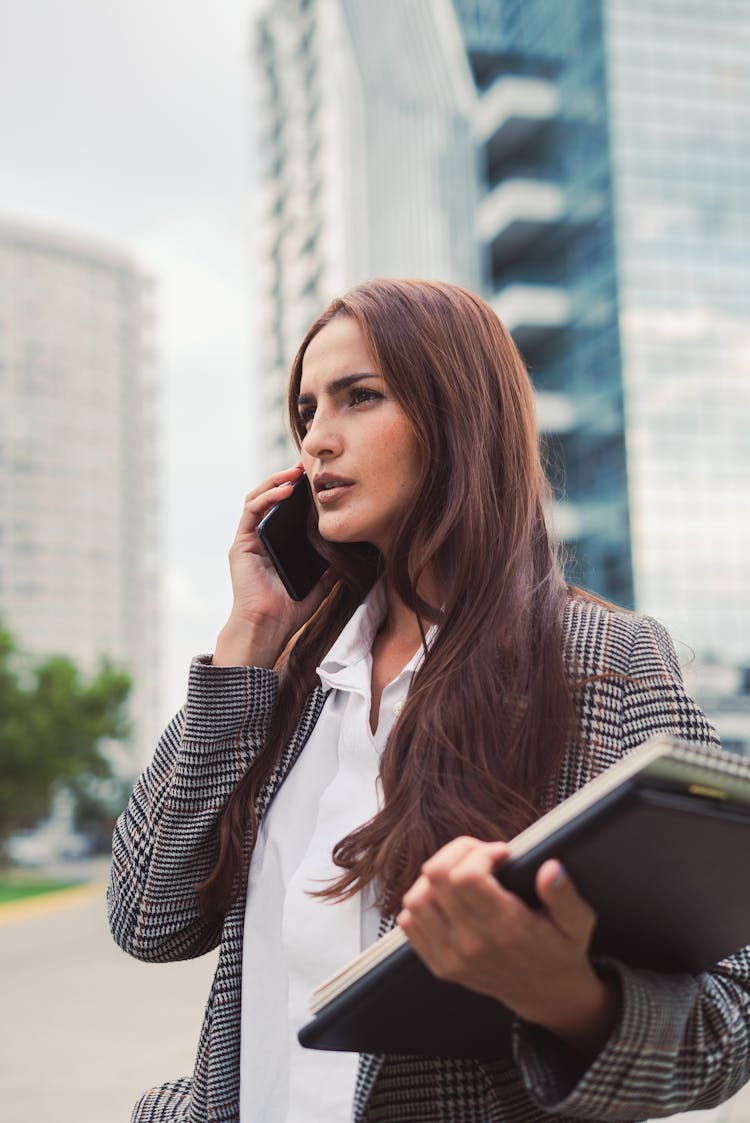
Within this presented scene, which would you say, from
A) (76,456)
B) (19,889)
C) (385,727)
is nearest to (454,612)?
(385,727)

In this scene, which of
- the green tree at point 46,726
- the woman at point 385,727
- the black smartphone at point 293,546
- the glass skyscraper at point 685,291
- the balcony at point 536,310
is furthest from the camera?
the balcony at point 536,310

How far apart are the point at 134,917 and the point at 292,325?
66390 millimetres

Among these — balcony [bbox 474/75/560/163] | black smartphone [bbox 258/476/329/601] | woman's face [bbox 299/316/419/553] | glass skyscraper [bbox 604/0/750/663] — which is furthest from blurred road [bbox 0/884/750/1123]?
balcony [bbox 474/75/560/163]

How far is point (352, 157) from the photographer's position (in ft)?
182

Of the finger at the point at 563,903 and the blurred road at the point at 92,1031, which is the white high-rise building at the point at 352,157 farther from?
the finger at the point at 563,903

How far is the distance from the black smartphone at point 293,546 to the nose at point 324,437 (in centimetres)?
27

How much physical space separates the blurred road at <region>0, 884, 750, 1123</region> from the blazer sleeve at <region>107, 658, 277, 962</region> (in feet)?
11.1

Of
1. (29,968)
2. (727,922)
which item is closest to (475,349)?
(727,922)

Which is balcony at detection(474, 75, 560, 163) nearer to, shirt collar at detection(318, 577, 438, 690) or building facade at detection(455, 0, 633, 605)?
building facade at detection(455, 0, 633, 605)

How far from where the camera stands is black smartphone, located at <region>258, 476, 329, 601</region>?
2.07 metres

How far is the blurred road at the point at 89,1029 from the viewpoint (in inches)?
240

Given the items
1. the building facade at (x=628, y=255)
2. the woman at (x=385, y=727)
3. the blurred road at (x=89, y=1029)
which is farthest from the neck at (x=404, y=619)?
the building facade at (x=628, y=255)

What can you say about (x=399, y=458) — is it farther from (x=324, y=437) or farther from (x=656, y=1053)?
(x=656, y=1053)

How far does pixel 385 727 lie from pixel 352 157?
5678 cm
